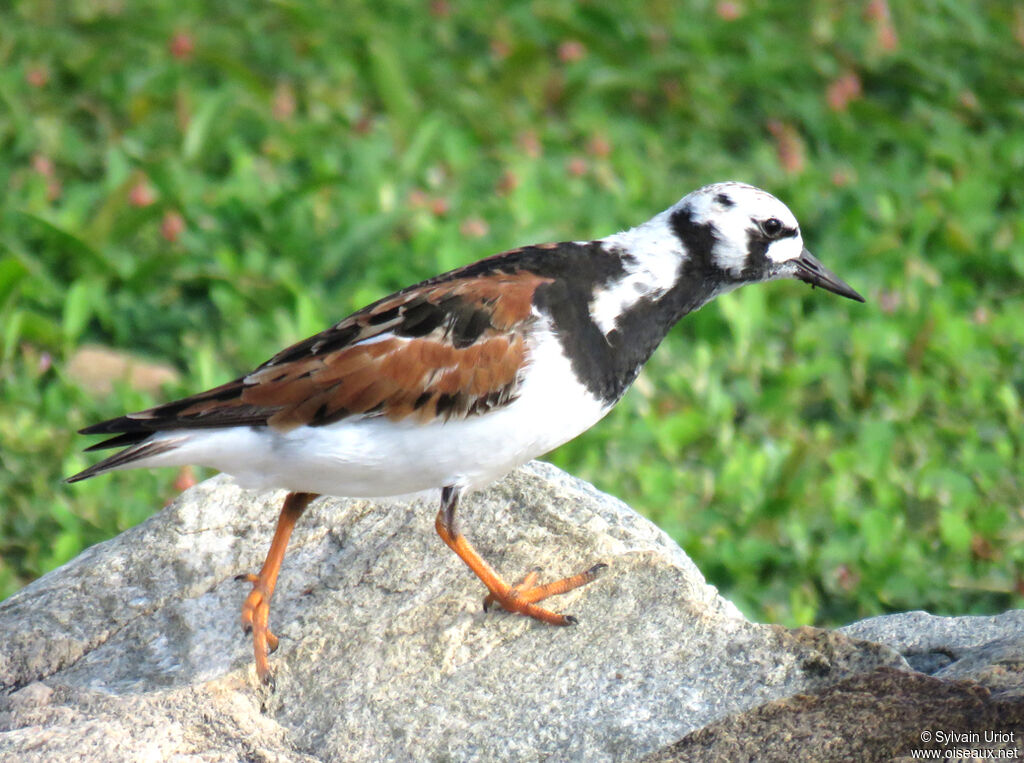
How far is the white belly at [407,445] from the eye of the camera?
4043 millimetres

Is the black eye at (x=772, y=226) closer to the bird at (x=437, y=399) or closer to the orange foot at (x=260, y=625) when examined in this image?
the bird at (x=437, y=399)

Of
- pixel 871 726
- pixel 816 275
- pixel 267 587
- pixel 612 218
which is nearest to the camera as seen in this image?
pixel 871 726

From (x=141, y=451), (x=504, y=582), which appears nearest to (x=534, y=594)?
(x=504, y=582)

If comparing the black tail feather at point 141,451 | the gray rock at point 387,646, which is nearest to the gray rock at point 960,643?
the gray rock at point 387,646

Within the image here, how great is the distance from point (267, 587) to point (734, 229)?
1.84 meters

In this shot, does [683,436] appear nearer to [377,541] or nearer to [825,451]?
[825,451]

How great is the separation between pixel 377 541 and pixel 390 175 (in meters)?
3.97

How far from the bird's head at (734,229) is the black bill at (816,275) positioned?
0.15 meters

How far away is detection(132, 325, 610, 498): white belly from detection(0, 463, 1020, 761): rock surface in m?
0.37

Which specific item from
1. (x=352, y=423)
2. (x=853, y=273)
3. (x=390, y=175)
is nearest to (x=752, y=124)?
(x=853, y=273)

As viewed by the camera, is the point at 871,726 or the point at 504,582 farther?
the point at 504,582

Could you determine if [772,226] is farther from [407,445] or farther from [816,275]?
[407,445]

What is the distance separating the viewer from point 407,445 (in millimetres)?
4082

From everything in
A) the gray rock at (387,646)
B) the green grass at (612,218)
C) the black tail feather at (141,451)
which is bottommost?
the green grass at (612,218)
